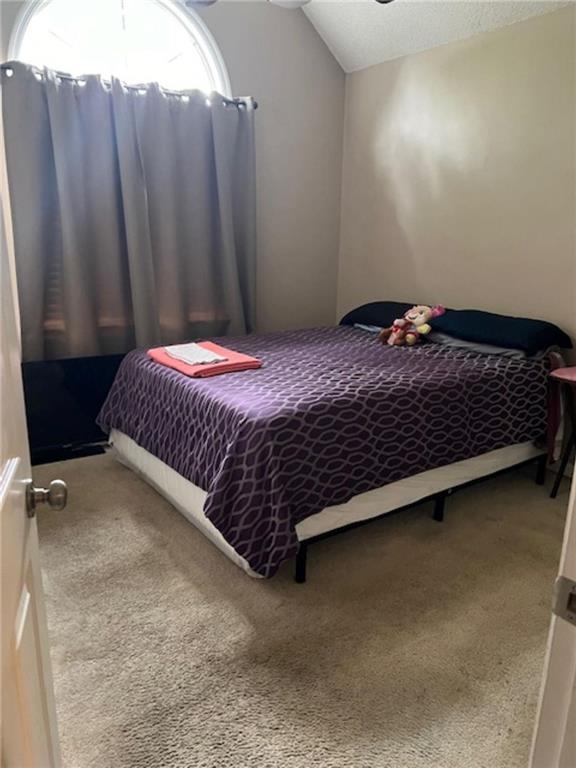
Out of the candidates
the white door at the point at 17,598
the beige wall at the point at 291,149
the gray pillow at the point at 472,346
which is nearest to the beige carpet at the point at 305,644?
the white door at the point at 17,598

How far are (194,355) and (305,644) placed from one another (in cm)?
146

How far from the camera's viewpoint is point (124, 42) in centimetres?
342

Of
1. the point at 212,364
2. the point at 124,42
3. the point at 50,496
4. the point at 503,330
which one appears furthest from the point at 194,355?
the point at 124,42

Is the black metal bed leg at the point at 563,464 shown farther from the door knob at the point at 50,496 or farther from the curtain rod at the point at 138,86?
the curtain rod at the point at 138,86

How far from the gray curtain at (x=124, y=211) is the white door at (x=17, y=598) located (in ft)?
8.00

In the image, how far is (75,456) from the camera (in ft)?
10.9

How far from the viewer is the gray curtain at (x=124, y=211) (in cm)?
308

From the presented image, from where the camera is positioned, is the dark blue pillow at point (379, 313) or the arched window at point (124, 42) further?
the dark blue pillow at point (379, 313)

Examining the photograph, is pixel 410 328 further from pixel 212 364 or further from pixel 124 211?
pixel 124 211

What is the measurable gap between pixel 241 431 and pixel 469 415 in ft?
3.63

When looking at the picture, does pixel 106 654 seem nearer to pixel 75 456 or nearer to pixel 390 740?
pixel 390 740

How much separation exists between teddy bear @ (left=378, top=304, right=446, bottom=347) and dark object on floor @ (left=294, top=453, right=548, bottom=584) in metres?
0.87

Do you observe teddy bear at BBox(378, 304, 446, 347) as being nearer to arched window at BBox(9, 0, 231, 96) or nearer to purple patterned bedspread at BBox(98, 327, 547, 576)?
purple patterned bedspread at BBox(98, 327, 547, 576)

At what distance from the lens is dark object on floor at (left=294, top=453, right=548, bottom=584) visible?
2119mm
